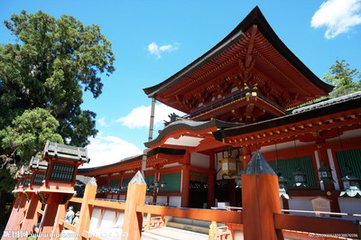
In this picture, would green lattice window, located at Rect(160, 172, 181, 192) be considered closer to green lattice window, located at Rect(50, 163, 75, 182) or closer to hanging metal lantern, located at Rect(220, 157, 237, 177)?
hanging metal lantern, located at Rect(220, 157, 237, 177)

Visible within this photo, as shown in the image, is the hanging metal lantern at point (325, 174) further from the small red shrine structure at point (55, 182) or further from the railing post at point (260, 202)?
the small red shrine structure at point (55, 182)

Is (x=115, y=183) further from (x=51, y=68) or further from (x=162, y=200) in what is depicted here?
(x=51, y=68)

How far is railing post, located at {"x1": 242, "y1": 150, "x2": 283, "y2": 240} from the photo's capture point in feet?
4.28

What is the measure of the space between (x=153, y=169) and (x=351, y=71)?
1162 inches

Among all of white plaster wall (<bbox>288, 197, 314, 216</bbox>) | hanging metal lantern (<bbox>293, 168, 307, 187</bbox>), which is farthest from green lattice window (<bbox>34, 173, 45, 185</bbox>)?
white plaster wall (<bbox>288, 197, 314, 216</bbox>)

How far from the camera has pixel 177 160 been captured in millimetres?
10398

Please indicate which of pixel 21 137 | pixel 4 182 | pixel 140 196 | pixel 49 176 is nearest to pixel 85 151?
pixel 49 176

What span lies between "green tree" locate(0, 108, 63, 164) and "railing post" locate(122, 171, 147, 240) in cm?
1453

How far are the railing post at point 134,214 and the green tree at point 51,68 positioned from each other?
1574 centimetres

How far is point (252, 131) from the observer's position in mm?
6188

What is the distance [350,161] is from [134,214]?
227 inches

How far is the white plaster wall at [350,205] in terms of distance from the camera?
4.98 m

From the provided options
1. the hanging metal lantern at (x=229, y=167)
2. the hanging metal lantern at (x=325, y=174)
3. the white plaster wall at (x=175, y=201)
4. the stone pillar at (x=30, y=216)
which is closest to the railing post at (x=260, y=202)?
the hanging metal lantern at (x=325, y=174)

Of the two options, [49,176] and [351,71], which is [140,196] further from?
[351,71]
